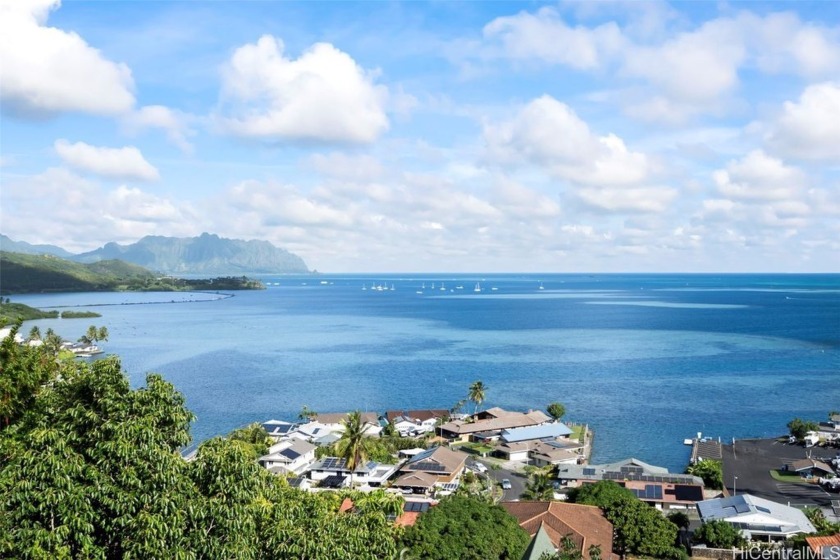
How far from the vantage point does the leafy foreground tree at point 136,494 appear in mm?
10398

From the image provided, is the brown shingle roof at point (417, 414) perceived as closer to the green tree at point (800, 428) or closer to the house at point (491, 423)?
the house at point (491, 423)

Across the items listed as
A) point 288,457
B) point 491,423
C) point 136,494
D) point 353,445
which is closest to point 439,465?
point 353,445

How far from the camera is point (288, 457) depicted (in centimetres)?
5084

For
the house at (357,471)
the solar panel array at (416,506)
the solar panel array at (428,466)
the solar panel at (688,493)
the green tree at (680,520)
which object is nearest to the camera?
the solar panel array at (416,506)

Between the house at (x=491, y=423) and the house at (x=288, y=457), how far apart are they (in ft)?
50.9

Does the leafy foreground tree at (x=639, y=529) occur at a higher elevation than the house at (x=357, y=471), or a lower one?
higher

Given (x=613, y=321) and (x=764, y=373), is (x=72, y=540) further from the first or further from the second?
(x=613, y=321)

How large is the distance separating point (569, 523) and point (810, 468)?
2977cm

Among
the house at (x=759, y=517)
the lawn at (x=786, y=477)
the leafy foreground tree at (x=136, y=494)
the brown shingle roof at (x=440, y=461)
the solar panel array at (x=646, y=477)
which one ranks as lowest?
the lawn at (x=786, y=477)

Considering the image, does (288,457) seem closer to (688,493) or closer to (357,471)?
(357,471)

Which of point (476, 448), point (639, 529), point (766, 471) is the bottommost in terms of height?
point (476, 448)

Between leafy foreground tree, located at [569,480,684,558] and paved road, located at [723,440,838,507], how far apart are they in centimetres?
1618

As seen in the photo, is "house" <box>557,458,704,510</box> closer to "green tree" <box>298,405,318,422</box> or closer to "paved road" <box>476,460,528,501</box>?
"paved road" <box>476,460,528,501</box>

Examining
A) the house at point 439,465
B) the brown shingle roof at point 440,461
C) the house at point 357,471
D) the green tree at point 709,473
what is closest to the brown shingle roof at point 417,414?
the brown shingle roof at point 440,461
